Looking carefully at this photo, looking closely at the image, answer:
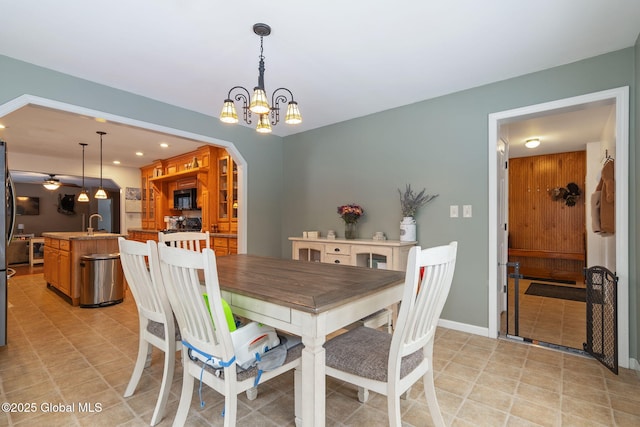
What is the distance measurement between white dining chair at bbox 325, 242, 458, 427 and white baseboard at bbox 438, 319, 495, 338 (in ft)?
5.40

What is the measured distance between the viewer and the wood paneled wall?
5.44 meters

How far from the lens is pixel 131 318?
3.32 meters

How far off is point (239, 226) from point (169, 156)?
3068 mm

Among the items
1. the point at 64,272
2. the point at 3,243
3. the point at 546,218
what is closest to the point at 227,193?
the point at 64,272

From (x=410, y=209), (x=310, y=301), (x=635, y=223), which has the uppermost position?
(x=410, y=209)

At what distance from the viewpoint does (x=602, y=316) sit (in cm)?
229

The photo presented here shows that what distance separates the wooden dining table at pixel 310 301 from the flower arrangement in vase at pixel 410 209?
1407 millimetres

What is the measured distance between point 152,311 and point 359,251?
2.11m

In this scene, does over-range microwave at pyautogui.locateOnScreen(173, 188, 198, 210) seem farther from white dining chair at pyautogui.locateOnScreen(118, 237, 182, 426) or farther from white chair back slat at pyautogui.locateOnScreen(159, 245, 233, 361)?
white chair back slat at pyautogui.locateOnScreen(159, 245, 233, 361)

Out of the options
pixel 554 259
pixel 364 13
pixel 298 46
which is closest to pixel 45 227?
pixel 298 46

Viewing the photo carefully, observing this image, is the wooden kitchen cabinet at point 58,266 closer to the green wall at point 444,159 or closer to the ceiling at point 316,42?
the ceiling at point 316,42

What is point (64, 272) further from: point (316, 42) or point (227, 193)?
point (316, 42)

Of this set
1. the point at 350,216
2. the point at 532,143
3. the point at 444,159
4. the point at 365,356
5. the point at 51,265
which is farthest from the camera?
the point at 532,143

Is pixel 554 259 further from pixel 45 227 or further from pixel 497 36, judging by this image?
pixel 45 227
